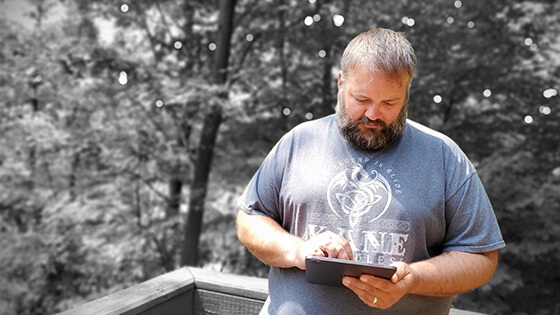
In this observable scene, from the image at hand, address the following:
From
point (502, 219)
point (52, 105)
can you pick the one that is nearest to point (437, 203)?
point (502, 219)

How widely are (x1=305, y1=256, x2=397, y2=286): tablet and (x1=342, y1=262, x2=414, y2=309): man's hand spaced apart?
0.01m

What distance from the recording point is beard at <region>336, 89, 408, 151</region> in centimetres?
128

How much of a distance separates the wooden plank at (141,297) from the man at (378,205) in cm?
48

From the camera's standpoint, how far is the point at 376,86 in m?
1.23

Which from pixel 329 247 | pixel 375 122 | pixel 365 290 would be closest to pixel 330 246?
pixel 329 247

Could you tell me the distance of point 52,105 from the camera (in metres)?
5.83

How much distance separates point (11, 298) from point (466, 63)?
6736 mm

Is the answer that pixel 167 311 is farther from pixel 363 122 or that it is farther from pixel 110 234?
pixel 110 234

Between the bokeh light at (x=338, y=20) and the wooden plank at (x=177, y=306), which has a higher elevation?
the bokeh light at (x=338, y=20)

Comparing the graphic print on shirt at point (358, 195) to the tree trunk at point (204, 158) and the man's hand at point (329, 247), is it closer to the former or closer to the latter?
the man's hand at point (329, 247)

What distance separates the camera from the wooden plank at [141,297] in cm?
147

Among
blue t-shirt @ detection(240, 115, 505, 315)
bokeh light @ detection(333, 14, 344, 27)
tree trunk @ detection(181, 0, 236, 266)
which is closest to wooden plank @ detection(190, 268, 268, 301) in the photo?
blue t-shirt @ detection(240, 115, 505, 315)

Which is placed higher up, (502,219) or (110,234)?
(502,219)

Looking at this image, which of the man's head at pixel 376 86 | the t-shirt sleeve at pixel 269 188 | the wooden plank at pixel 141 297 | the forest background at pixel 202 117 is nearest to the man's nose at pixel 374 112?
the man's head at pixel 376 86
